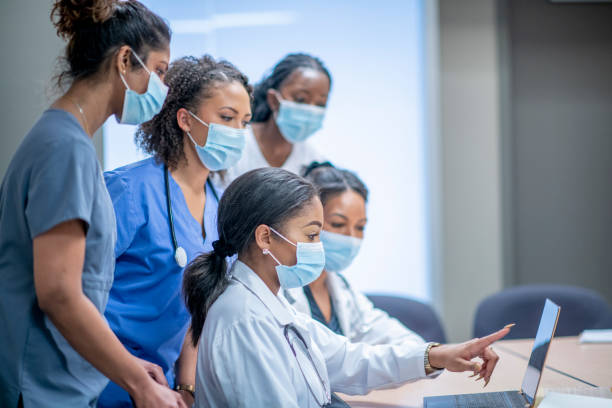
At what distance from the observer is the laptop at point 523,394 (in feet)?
4.47

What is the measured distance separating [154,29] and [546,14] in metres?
3.11

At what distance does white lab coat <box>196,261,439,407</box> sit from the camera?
127 cm

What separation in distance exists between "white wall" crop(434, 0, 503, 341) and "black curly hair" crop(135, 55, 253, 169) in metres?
2.10

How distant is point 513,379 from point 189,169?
1.13m

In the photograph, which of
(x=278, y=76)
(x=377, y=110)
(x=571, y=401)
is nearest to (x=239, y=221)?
(x=571, y=401)

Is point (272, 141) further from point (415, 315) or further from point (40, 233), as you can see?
point (40, 233)

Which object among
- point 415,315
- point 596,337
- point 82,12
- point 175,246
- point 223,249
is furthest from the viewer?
point 415,315

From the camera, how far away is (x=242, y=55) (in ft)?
10.9

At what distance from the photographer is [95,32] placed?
48.4 inches

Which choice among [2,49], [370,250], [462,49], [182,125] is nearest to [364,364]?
[182,125]

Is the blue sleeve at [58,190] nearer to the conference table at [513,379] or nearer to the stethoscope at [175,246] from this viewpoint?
the stethoscope at [175,246]

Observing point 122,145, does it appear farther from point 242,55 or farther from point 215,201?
point 242,55

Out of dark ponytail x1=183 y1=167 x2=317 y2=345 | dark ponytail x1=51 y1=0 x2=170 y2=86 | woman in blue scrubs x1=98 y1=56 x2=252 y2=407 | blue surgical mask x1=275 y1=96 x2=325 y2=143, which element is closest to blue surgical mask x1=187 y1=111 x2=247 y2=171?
woman in blue scrubs x1=98 y1=56 x2=252 y2=407

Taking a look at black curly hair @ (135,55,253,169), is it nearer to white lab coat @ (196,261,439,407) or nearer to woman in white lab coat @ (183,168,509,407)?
woman in white lab coat @ (183,168,509,407)
